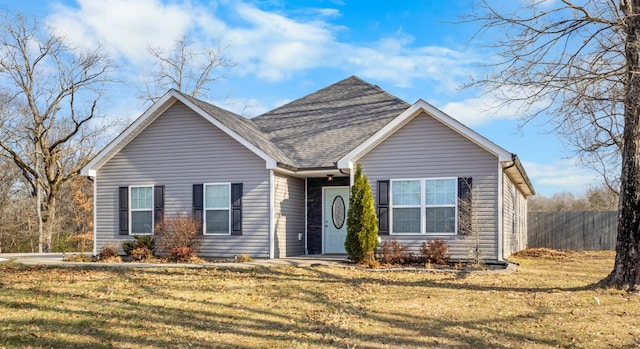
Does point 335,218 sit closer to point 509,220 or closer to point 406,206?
point 406,206

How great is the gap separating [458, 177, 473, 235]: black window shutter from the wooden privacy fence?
14.2 meters

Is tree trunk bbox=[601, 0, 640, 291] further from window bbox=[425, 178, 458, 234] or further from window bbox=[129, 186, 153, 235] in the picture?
window bbox=[129, 186, 153, 235]

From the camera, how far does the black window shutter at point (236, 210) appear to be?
15492mm

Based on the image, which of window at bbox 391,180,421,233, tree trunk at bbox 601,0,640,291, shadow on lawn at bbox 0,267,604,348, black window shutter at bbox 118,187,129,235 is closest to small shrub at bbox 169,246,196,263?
black window shutter at bbox 118,187,129,235

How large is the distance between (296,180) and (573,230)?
52.0 ft

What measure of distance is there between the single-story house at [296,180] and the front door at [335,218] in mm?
31

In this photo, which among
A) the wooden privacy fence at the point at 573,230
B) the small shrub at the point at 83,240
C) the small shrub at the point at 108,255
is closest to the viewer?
the small shrub at the point at 108,255

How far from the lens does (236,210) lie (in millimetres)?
15531

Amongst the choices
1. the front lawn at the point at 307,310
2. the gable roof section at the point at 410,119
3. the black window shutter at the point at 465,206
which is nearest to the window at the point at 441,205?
the black window shutter at the point at 465,206

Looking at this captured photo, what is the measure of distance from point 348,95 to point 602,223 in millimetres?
14083

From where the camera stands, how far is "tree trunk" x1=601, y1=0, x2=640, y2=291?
31.5ft

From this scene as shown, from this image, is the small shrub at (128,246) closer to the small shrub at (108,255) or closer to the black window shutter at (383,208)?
the small shrub at (108,255)

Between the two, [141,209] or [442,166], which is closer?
[442,166]

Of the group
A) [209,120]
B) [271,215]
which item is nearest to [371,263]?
[271,215]
